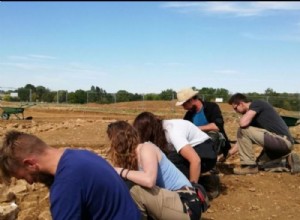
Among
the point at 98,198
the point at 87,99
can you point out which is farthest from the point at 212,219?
the point at 87,99

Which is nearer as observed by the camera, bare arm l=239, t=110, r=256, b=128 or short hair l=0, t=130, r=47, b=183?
short hair l=0, t=130, r=47, b=183

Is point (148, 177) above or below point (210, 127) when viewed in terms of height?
below

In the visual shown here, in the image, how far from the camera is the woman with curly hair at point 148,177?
381 cm

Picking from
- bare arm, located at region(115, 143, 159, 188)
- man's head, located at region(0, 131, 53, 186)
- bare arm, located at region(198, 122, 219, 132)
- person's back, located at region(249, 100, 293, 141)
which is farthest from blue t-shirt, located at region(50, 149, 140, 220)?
person's back, located at region(249, 100, 293, 141)

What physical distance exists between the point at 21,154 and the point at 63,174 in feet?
0.78

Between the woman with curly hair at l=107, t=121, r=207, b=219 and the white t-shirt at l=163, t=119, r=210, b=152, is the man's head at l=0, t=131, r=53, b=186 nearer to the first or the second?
the woman with curly hair at l=107, t=121, r=207, b=219

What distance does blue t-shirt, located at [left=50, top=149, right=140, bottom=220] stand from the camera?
2.67 m

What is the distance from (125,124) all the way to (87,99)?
123ft

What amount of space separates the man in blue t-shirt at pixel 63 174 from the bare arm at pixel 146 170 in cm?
98

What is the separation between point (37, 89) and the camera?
42.5m

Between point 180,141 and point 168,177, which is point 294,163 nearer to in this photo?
point 180,141

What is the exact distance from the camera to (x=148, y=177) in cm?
380

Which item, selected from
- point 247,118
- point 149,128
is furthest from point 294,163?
point 149,128

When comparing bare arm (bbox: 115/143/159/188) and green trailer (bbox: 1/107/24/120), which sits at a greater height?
bare arm (bbox: 115/143/159/188)
